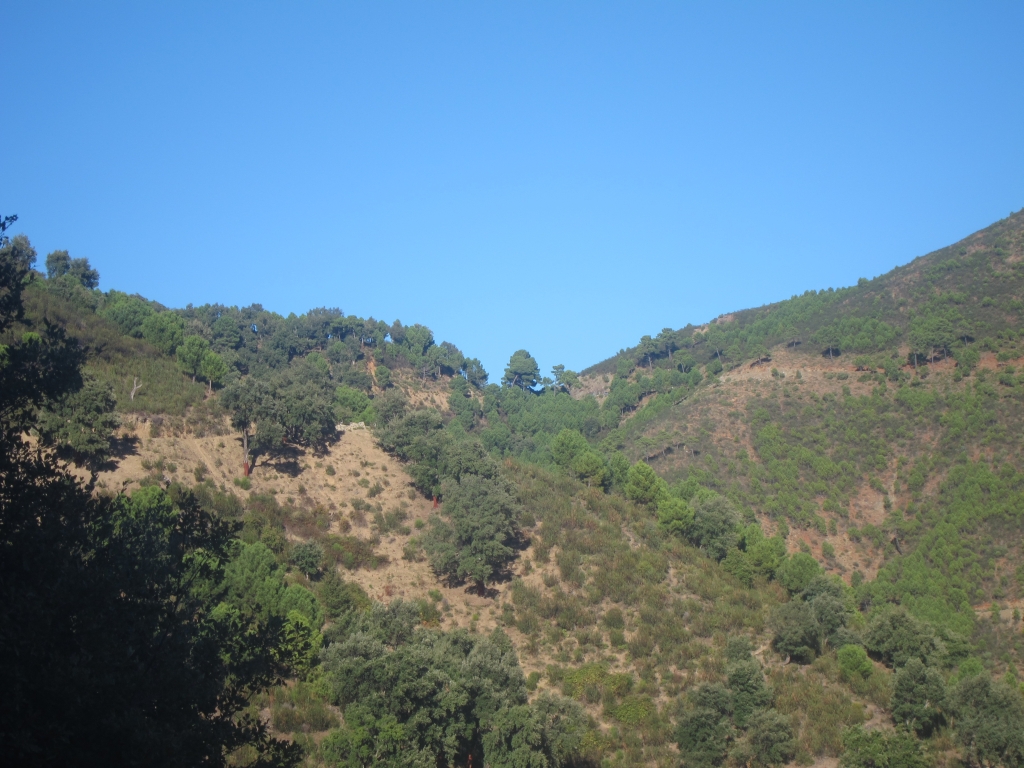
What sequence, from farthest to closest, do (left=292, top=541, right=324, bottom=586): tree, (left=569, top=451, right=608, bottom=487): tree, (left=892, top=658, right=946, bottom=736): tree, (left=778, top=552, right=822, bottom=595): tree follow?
(left=569, top=451, right=608, bottom=487): tree < (left=778, top=552, right=822, bottom=595): tree < (left=292, top=541, right=324, bottom=586): tree < (left=892, top=658, right=946, bottom=736): tree

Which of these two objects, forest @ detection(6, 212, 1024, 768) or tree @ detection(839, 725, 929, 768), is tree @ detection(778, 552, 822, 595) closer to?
forest @ detection(6, 212, 1024, 768)

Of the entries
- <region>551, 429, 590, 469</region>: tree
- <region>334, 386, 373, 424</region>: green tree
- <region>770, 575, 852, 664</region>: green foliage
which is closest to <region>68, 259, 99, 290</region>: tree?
<region>334, 386, 373, 424</region>: green tree

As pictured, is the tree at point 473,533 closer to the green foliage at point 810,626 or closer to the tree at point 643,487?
the tree at point 643,487

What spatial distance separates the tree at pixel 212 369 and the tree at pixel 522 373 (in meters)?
62.9

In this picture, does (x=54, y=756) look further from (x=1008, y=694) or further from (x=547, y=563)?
(x=547, y=563)

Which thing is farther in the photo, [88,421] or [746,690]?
[88,421]

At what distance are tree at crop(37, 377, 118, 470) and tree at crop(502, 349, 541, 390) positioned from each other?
78843 millimetres

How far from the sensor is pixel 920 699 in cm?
3325

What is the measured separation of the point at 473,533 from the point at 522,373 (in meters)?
72.1

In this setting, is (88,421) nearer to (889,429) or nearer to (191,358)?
(191,358)

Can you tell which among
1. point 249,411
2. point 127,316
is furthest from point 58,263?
point 249,411

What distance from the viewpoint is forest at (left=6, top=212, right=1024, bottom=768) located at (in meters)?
12.2

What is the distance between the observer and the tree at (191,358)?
5609 cm

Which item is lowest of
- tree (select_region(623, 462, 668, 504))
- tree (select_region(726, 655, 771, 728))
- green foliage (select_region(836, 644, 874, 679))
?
green foliage (select_region(836, 644, 874, 679))
